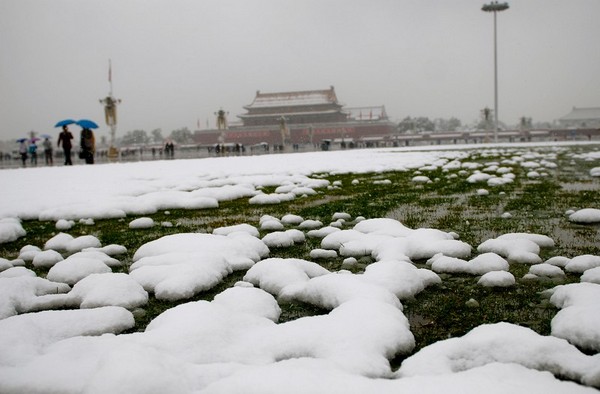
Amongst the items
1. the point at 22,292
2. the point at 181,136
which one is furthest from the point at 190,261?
the point at 181,136

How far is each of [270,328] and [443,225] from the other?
2.82 meters

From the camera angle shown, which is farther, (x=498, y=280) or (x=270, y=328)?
(x=498, y=280)

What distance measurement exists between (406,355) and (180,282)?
1.44 meters

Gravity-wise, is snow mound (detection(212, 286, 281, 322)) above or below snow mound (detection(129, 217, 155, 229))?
below

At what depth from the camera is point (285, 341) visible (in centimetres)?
196

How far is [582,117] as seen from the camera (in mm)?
106688

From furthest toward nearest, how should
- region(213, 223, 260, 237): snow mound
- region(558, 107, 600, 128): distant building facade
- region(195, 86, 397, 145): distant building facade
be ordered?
region(558, 107, 600, 128): distant building facade
region(195, 86, 397, 145): distant building facade
region(213, 223, 260, 237): snow mound

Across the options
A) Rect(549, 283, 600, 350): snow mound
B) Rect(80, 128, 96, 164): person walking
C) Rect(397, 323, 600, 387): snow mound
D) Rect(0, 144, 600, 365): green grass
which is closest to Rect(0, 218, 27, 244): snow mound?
Rect(0, 144, 600, 365): green grass

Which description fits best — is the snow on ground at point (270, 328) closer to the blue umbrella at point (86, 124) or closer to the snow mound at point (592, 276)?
the snow mound at point (592, 276)

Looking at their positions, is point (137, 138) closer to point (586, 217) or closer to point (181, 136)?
point (181, 136)

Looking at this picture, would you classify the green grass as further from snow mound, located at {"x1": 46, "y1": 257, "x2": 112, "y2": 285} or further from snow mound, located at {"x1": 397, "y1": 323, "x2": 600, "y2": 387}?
snow mound, located at {"x1": 46, "y1": 257, "x2": 112, "y2": 285}

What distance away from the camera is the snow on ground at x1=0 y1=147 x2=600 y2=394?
5.18ft

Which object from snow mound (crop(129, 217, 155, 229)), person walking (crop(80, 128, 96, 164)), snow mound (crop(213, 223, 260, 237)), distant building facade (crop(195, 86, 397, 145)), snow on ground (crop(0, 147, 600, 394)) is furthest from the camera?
distant building facade (crop(195, 86, 397, 145))

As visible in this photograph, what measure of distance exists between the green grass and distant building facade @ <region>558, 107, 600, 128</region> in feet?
363
